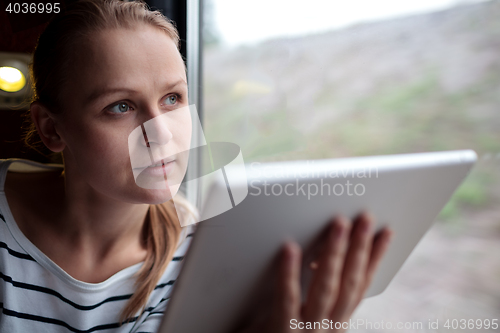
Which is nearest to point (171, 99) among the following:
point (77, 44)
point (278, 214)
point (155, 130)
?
point (155, 130)

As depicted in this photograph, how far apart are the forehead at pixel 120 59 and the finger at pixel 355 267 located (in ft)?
1.41

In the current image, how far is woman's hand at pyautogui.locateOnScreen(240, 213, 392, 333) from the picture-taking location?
0.47 m

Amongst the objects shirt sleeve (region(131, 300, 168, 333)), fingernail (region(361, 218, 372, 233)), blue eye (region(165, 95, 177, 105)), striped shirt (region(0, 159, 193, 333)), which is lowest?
shirt sleeve (region(131, 300, 168, 333))

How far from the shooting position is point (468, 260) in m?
0.88

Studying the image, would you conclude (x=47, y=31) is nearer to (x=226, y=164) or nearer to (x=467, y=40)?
(x=226, y=164)

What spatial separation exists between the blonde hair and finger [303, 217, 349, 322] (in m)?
0.38

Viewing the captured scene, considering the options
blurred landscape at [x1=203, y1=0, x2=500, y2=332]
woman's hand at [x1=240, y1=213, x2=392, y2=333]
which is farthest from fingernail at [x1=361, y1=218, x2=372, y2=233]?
blurred landscape at [x1=203, y1=0, x2=500, y2=332]

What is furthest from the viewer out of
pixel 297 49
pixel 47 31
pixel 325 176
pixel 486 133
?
pixel 297 49

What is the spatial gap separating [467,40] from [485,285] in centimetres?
59

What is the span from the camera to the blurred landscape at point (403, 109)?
33.6 inches

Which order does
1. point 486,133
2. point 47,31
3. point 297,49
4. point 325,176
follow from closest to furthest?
point 325,176 < point 47,31 < point 486,133 < point 297,49

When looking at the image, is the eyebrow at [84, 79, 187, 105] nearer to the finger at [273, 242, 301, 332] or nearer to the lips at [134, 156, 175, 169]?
the lips at [134, 156, 175, 169]

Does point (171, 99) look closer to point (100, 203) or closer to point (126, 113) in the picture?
point (126, 113)

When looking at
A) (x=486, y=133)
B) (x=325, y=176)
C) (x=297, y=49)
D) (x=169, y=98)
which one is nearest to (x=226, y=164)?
(x=169, y=98)
